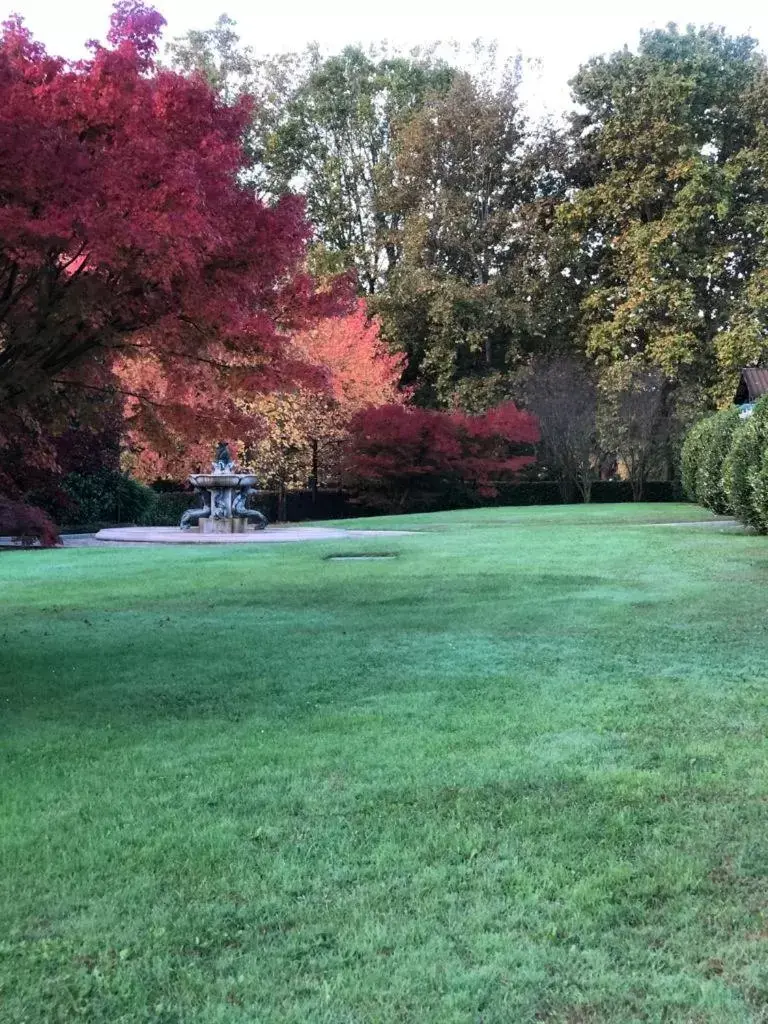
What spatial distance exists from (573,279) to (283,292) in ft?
98.4

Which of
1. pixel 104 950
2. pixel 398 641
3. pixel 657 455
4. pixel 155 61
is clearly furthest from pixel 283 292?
pixel 657 455

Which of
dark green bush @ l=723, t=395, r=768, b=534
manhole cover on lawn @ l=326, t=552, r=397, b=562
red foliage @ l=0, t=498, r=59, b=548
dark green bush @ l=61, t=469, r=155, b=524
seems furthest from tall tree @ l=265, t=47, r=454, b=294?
red foliage @ l=0, t=498, r=59, b=548

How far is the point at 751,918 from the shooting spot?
252 cm

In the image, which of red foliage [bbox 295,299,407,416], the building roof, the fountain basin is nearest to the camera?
the fountain basin

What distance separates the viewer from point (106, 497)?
22.8 metres

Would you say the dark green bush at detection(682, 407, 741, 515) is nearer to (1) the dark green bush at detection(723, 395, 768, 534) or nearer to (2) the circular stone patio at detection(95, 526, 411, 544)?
(1) the dark green bush at detection(723, 395, 768, 534)

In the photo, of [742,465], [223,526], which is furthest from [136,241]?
[223,526]

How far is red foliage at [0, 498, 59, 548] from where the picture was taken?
20.3 ft

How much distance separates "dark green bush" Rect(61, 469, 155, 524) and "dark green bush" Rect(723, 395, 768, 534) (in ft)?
44.8

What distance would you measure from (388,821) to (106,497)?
2066 centimetres

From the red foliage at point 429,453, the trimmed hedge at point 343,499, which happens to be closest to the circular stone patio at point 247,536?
the trimmed hedge at point 343,499

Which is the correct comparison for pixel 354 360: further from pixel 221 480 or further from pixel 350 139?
pixel 350 139

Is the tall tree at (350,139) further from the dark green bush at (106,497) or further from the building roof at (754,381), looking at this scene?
the dark green bush at (106,497)

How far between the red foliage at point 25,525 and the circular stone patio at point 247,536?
977 cm
